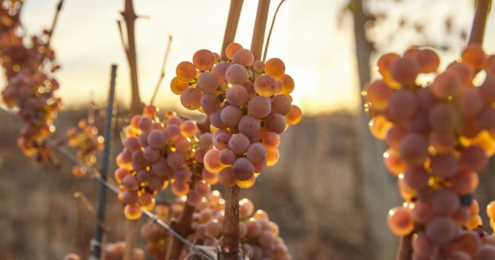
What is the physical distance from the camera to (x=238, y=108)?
271 millimetres

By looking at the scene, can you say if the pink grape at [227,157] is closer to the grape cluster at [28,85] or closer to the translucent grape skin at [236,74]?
the translucent grape skin at [236,74]

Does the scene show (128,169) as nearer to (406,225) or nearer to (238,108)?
(238,108)

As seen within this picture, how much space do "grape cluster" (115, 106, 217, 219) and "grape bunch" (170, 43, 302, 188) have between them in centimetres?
9

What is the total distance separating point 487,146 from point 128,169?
0.40 metres

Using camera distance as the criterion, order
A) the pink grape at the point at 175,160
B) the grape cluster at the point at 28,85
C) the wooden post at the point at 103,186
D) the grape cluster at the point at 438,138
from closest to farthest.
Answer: the grape cluster at the point at 438,138
the pink grape at the point at 175,160
the wooden post at the point at 103,186
the grape cluster at the point at 28,85

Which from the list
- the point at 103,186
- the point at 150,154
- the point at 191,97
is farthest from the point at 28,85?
the point at 191,97

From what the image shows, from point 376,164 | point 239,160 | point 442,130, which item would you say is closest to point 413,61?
point 442,130

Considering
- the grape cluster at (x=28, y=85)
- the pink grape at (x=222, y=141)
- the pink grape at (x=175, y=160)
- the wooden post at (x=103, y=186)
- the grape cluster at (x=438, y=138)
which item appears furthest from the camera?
the grape cluster at (x=28, y=85)

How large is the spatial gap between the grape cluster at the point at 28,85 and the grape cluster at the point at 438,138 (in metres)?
0.81

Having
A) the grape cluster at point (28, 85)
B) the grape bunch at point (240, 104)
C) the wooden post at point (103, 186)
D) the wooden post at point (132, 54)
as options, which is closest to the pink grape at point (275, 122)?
the grape bunch at point (240, 104)

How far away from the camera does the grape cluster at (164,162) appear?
0.39m

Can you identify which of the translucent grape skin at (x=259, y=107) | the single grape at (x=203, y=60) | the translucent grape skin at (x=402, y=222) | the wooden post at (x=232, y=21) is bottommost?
the translucent grape skin at (x=402, y=222)

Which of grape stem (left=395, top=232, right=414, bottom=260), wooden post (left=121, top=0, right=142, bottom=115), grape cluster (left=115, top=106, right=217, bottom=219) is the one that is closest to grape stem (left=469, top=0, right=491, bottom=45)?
grape stem (left=395, top=232, right=414, bottom=260)

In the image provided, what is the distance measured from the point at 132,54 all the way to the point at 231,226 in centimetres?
31
